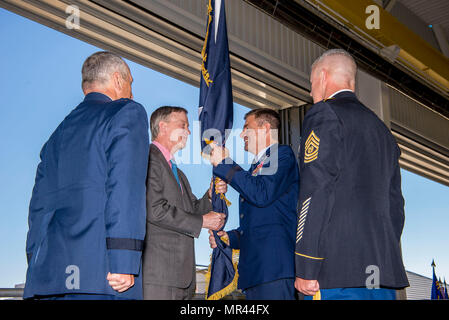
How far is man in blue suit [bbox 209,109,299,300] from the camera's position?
2199 mm

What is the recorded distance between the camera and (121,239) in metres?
1.50

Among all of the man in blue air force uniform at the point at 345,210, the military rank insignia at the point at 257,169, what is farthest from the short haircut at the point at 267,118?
the man in blue air force uniform at the point at 345,210

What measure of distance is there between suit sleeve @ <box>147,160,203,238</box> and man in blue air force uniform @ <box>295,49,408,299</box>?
0.76m

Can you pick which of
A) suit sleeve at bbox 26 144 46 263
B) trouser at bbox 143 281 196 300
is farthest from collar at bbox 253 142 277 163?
suit sleeve at bbox 26 144 46 263

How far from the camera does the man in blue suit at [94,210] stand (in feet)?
4.94

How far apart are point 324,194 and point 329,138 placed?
8.4 inches

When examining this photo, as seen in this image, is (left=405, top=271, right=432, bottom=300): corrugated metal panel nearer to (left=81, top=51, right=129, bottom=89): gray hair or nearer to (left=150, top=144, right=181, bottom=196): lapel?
(left=150, top=144, right=181, bottom=196): lapel

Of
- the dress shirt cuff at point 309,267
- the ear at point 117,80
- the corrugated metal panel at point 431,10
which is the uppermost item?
the corrugated metal panel at point 431,10

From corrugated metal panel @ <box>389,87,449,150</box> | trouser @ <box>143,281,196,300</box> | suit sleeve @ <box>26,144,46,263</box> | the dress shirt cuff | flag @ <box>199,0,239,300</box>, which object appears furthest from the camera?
corrugated metal panel @ <box>389,87,449,150</box>

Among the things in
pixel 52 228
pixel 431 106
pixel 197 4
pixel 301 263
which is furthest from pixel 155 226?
pixel 431 106

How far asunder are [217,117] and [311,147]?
987 millimetres

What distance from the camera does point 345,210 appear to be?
5.51 feet

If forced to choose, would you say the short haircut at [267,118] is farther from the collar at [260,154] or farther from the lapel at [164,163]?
the lapel at [164,163]

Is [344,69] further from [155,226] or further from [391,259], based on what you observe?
[155,226]
